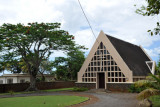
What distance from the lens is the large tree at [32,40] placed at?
84.3 feet

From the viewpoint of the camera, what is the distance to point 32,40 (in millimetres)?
26672

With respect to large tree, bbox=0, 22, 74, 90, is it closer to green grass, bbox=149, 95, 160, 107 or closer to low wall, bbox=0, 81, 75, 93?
low wall, bbox=0, 81, 75, 93

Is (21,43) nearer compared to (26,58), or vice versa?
(21,43)

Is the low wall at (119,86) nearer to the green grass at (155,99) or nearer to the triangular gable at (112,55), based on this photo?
the triangular gable at (112,55)

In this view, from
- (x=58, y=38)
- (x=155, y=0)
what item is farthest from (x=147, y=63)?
(x=155, y=0)

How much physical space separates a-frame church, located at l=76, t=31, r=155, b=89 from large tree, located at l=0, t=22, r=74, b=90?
4.49 meters

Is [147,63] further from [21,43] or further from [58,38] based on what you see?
[21,43]

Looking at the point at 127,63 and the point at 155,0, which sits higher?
the point at 155,0

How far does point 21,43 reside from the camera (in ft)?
85.0

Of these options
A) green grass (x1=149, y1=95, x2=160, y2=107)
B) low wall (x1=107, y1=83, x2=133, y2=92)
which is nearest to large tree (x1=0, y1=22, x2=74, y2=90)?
low wall (x1=107, y1=83, x2=133, y2=92)

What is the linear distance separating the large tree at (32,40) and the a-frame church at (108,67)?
4.49 metres

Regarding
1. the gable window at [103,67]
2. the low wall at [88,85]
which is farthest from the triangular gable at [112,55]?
the low wall at [88,85]

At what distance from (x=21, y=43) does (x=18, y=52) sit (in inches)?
93.7

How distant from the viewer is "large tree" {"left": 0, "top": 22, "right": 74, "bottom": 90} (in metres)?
25.7
